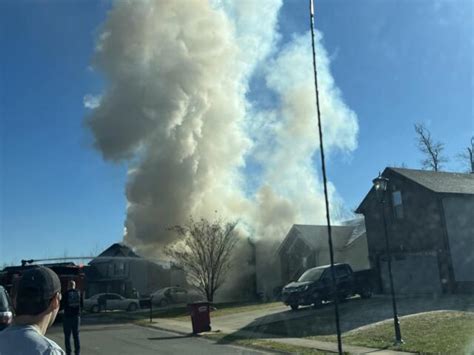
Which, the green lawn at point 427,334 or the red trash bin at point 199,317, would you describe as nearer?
the green lawn at point 427,334

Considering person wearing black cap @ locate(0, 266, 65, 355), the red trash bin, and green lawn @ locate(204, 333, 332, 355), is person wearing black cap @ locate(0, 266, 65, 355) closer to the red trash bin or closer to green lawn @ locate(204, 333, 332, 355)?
green lawn @ locate(204, 333, 332, 355)

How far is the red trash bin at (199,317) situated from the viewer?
51.2 ft

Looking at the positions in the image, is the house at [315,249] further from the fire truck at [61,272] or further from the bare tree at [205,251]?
the fire truck at [61,272]

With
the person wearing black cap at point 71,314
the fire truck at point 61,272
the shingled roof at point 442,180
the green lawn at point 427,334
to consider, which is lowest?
the green lawn at point 427,334

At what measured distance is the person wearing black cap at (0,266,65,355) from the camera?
2230 mm

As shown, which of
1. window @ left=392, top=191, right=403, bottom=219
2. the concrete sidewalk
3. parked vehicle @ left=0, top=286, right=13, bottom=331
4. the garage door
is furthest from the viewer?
window @ left=392, top=191, right=403, bottom=219

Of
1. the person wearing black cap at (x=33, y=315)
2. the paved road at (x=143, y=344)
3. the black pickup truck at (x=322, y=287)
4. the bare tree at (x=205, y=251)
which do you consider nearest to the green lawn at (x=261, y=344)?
the paved road at (x=143, y=344)

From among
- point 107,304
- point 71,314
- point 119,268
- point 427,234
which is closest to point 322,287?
point 427,234

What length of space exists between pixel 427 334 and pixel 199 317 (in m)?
6.77

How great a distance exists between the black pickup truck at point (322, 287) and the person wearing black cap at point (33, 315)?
A: 55.3ft

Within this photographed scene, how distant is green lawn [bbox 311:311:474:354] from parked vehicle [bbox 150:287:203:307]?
2020 centimetres

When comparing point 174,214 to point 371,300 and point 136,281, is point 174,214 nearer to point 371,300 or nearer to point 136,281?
point 136,281

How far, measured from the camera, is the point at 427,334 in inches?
467

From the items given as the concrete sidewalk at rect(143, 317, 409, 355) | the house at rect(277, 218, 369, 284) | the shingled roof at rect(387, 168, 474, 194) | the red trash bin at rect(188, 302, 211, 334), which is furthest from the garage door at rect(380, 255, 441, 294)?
the red trash bin at rect(188, 302, 211, 334)
